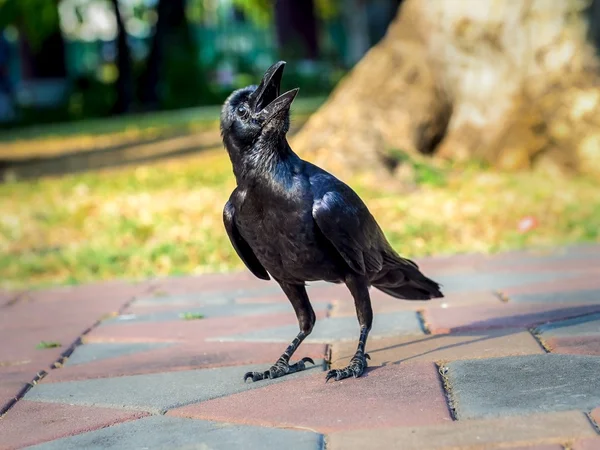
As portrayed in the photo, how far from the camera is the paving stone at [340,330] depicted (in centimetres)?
429

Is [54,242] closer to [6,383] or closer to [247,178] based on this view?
[6,383]

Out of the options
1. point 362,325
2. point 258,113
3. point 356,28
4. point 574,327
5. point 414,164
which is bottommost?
point 356,28

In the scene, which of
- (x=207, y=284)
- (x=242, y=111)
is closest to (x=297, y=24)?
(x=207, y=284)

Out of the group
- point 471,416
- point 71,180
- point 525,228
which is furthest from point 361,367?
point 71,180

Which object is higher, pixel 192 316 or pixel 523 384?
pixel 523 384

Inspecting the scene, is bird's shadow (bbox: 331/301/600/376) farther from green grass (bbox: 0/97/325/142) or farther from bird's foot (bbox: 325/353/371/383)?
green grass (bbox: 0/97/325/142)

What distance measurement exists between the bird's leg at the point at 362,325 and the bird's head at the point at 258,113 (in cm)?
62

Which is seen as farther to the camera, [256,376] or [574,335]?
[574,335]

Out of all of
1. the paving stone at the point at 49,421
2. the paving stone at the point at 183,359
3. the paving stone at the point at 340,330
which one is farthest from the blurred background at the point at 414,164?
the paving stone at the point at 49,421

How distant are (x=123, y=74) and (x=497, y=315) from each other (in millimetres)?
18506

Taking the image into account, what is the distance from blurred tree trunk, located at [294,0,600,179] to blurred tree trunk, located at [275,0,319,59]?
2149cm

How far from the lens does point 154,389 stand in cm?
357

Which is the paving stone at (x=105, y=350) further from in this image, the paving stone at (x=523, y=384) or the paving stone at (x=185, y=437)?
the paving stone at (x=523, y=384)

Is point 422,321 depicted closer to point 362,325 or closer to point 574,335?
point 574,335
